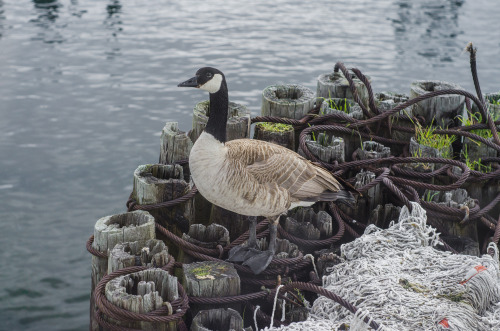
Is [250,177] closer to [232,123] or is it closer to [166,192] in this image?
[166,192]

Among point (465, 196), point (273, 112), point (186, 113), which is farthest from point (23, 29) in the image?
point (465, 196)

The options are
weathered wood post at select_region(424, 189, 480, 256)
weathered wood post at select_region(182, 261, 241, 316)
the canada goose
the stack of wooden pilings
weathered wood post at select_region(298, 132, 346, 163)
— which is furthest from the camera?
weathered wood post at select_region(298, 132, 346, 163)

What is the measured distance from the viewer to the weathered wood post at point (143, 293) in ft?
12.4

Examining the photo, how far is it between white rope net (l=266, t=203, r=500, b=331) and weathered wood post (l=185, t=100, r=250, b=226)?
5.70 feet

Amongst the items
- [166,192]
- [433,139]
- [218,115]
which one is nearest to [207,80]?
[218,115]

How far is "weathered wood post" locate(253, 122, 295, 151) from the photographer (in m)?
6.23

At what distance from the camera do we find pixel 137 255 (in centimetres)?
443

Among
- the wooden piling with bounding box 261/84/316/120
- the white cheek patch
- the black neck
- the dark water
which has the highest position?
the white cheek patch

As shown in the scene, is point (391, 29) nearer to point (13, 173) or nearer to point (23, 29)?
point (23, 29)

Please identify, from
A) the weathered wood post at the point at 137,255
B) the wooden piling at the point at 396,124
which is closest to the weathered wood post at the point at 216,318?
the weathered wood post at the point at 137,255

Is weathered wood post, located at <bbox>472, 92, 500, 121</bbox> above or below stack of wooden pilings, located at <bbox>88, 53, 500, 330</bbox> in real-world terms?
above

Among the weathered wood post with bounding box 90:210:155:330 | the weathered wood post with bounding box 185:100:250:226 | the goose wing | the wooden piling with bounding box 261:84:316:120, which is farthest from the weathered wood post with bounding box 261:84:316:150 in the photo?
the weathered wood post with bounding box 90:210:155:330

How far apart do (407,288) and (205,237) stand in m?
1.74

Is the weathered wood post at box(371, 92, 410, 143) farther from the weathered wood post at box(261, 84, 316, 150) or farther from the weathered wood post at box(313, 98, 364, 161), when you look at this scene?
the weathered wood post at box(261, 84, 316, 150)
